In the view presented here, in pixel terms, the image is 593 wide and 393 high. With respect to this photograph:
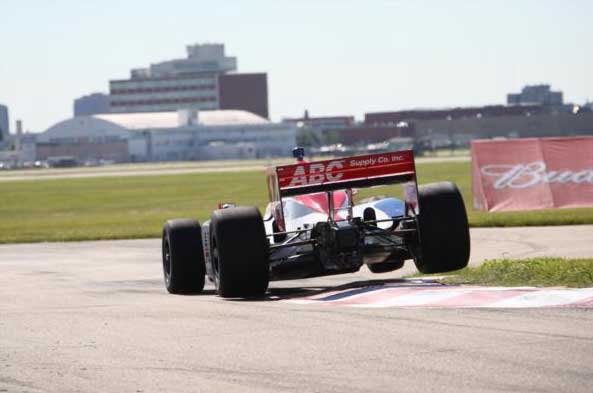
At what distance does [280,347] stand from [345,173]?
4.65 meters

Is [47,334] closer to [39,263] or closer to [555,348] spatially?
[555,348]

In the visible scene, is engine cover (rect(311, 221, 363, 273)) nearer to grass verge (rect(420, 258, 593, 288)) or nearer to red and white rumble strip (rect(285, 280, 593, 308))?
red and white rumble strip (rect(285, 280, 593, 308))

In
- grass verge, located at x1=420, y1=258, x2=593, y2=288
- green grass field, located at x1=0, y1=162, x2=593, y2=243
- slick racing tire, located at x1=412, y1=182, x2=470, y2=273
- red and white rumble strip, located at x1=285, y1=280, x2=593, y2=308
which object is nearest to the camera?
red and white rumble strip, located at x1=285, y1=280, x2=593, y2=308

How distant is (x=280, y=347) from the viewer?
997 centimetres

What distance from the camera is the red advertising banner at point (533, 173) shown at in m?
30.8

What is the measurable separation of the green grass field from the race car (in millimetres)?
12229

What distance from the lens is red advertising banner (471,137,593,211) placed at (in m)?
30.8

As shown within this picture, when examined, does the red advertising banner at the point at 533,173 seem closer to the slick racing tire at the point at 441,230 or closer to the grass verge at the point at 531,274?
the grass verge at the point at 531,274

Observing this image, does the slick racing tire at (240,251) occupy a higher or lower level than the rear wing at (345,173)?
lower

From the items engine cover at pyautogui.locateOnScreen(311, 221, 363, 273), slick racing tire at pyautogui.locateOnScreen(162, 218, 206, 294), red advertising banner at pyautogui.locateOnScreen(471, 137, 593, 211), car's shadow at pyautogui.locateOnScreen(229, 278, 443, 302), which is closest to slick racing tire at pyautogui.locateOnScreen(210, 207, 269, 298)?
car's shadow at pyautogui.locateOnScreen(229, 278, 443, 302)

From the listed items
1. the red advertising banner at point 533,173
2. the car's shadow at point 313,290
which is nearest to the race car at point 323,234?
the car's shadow at point 313,290

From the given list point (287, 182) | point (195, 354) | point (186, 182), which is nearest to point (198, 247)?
point (287, 182)

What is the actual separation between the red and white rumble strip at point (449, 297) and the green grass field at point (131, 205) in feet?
44.1

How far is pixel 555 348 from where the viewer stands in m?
9.34
